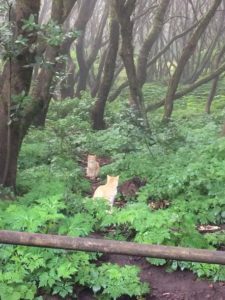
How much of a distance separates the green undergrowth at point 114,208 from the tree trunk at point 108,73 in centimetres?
197

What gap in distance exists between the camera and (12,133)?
5852 millimetres

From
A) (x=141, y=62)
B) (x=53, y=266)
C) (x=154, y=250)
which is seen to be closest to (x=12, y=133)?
(x=53, y=266)

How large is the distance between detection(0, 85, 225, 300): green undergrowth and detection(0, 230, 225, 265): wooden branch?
2103mm

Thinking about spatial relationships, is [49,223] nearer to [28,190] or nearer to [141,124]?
[28,190]

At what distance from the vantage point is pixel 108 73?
11211 mm

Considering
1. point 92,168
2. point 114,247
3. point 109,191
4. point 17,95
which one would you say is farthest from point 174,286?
point 92,168

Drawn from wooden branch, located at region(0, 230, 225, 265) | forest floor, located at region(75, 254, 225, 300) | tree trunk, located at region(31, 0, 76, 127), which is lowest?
forest floor, located at region(75, 254, 225, 300)

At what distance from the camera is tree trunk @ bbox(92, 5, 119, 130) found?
35.5ft

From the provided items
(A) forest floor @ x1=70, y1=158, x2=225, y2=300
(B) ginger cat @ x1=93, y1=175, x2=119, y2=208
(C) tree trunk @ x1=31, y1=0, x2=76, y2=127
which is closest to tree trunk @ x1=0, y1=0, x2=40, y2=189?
(C) tree trunk @ x1=31, y1=0, x2=76, y2=127

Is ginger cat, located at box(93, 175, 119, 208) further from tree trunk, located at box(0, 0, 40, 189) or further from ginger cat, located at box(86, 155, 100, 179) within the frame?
ginger cat, located at box(86, 155, 100, 179)

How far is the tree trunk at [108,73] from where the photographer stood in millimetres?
10820

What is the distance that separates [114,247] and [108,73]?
9.48m

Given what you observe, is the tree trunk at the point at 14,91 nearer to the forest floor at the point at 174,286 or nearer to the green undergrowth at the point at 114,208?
the green undergrowth at the point at 114,208

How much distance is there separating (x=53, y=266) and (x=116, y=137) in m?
4.79
